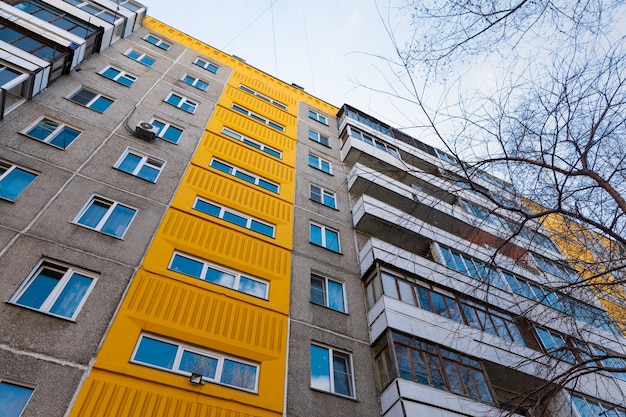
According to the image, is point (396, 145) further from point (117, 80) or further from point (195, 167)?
point (117, 80)

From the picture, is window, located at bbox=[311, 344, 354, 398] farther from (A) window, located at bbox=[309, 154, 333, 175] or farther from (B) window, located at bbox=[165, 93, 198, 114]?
(B) window, located at bbox=[165, 93, 198, 114]

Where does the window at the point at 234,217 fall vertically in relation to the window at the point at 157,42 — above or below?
below

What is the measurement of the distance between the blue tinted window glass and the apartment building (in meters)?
0.03

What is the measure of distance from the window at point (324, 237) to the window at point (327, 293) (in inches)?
57.2

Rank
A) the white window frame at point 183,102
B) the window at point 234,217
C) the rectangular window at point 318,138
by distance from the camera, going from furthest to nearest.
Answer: the rectangular window at point 318,138, the white window frame at point 183,102, the window at point 234,217

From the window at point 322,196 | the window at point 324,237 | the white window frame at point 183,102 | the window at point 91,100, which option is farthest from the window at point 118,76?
the window at point 324,237

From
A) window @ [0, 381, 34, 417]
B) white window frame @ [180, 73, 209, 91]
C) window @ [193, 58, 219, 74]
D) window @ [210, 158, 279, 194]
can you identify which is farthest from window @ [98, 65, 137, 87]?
window @ [0, 381, 34, 417]

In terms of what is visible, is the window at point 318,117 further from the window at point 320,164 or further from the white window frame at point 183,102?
the white window frame at point 183,102

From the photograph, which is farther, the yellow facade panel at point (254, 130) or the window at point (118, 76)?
the yellow facade panel at point (254, 130)

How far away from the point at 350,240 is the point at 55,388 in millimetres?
10103

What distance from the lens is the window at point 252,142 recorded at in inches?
642

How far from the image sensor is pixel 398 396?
8961 millimetres

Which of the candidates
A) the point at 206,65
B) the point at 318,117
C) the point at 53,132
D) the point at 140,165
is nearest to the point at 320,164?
the point at 318,117

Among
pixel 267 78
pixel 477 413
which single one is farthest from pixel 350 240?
pixel 267 78
